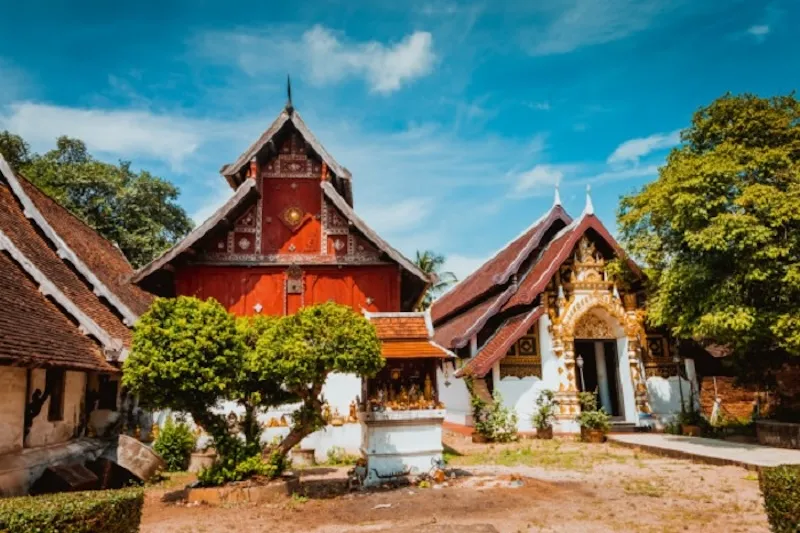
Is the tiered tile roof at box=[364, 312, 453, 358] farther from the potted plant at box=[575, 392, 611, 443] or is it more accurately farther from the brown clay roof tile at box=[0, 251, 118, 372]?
the potted plant at box=[575, 392, 611, 443]

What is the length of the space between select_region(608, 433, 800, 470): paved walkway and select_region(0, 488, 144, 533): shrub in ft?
31.8

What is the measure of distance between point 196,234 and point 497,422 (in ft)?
31.8

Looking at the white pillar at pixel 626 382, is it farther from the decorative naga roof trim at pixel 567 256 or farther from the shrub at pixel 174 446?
the shrub at pixel 174 446

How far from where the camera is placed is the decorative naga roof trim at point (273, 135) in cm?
1291

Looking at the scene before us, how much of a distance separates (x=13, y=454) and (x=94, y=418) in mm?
3850

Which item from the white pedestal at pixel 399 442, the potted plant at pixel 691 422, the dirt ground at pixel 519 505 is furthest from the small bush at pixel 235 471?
the potted plant at pixel 691 422

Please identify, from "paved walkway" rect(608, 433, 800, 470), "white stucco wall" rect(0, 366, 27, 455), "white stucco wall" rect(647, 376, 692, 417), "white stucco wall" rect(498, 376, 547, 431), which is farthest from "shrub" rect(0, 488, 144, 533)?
"white stucco wall" rect(647, 376, 692, 417)

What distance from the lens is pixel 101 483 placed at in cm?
956

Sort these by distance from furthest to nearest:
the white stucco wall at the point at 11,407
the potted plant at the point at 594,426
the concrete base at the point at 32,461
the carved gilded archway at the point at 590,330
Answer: the carved gilded archway at the point at 590,330 → the potted plant at the point at 594,426 → the white stucco wall at the point at 11,407 → the concrete base at the point at 32,461

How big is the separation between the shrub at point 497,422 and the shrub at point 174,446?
7.99 m

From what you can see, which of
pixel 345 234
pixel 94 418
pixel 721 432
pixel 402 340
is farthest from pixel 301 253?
pixel 721 432

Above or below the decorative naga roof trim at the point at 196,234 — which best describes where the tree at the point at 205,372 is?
below

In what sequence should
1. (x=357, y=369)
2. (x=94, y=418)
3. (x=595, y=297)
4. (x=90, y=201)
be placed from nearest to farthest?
(x=357, y=369) → (x=94, y=418) → (x=595, y=297) → (x=90, y=201)

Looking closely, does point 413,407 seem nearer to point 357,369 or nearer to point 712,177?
point 357,369
